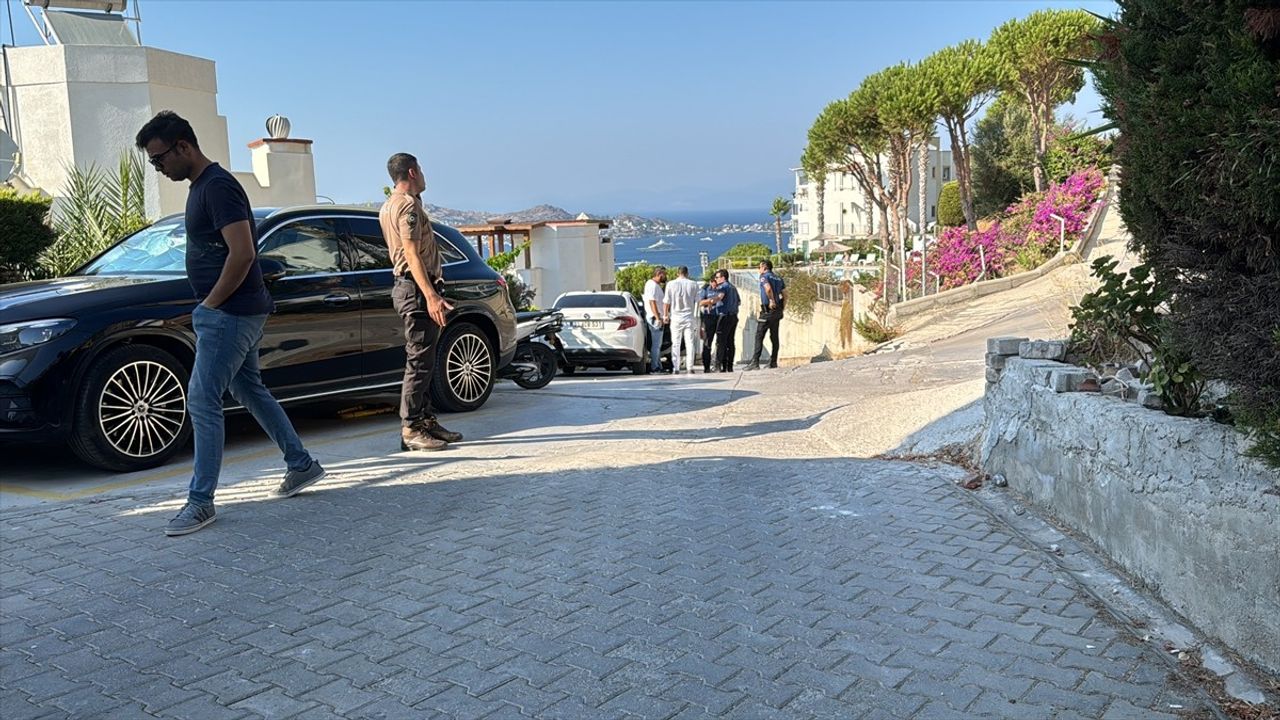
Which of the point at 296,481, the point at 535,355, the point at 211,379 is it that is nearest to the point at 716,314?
the point at 535,355

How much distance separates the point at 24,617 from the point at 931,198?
9604 centimetres

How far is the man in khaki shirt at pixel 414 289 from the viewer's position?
683cm

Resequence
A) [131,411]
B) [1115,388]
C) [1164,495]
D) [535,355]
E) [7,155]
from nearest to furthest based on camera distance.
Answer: [1164,495], [1115,388], [131,411], [535,355], [7,155]

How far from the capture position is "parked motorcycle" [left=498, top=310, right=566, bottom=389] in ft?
35.4

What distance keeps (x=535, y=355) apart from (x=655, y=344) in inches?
319

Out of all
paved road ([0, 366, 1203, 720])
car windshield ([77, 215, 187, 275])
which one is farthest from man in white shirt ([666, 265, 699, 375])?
paved road ([0, 366, 1203, 720])

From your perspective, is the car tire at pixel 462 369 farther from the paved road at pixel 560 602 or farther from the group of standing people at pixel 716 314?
the group of standing people at pixel 716 314

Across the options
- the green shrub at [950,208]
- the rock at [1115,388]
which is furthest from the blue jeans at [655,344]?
the green shrub at [950,208]

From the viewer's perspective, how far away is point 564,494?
584cm

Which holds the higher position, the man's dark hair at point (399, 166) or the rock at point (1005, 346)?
the man's dark hair at point (399, 166)

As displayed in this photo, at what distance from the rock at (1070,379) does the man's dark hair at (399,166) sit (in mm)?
4528

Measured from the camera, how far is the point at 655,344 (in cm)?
1905

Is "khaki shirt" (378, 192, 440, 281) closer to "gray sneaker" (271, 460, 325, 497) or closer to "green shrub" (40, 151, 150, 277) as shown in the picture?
"gray sneaker" (271, 460, 325, 497)

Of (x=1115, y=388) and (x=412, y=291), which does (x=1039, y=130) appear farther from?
(x=1115, y=388)
